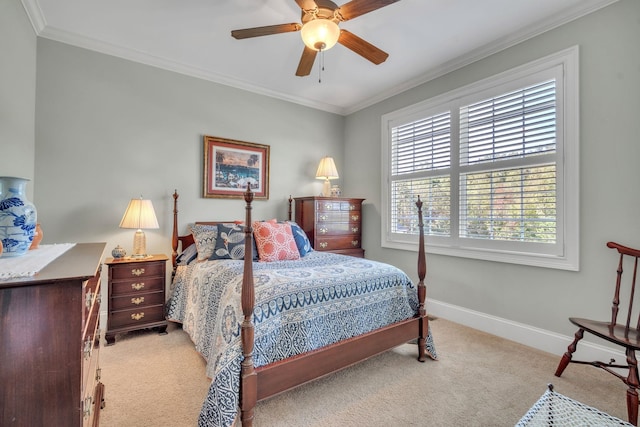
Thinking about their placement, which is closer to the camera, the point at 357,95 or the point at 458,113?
the point at 458,113

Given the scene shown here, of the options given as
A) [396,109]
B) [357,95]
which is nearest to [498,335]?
[396,109]

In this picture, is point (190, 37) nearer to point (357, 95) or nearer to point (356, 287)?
point (357, 95)

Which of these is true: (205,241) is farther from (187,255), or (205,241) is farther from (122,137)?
(122,137)

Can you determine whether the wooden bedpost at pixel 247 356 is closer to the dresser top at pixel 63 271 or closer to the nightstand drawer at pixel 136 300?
the dresser top at pixel 63 271

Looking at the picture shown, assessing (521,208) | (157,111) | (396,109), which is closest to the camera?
(521,208)

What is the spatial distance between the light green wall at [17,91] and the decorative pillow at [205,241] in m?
1.39

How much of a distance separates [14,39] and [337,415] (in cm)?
343

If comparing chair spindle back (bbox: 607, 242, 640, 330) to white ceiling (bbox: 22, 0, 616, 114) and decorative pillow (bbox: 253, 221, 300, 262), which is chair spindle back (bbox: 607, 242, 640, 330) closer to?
white ceiling (bbox: 22, 0, 616, 114)

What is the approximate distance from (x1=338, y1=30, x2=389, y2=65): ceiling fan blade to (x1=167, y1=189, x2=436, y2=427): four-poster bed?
4.68ft

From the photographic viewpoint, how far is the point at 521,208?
8.82ft

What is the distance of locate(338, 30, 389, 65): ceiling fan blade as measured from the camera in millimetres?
2109

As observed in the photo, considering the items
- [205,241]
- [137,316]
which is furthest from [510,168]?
[137,316]

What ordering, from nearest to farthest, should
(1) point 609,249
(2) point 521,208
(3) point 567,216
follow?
1. (1) point 609,249
2. (3) point 567,216
3. (2) point 521,208

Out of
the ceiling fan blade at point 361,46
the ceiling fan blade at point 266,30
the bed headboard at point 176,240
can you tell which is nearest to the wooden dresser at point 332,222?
the bed headboard at point 176,240
